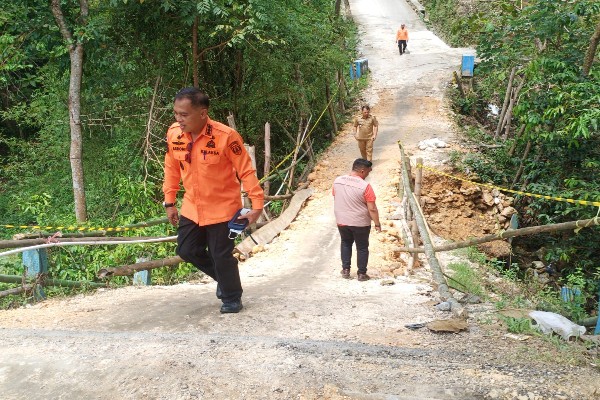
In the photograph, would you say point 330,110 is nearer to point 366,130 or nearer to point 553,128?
point 366,130

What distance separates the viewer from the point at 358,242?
589 cm

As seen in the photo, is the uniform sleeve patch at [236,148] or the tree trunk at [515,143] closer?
the uniform sleeve patch at [236,148]

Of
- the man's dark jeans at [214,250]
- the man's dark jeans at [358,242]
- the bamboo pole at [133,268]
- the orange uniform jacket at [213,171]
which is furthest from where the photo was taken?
the man's dark jeans at [358,242]

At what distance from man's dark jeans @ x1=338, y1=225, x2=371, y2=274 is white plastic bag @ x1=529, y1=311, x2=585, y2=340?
250cm

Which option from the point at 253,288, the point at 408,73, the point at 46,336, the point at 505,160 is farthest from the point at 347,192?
the point at 408,73

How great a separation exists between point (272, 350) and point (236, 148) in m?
1.42

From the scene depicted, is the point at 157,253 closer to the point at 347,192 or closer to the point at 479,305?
the point at 347,192

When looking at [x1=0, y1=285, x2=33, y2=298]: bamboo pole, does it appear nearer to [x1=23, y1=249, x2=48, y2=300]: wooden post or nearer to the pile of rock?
[x1=23, y1=249, x2=48, y2=300]: wooden post

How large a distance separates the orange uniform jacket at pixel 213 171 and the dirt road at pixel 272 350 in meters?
0.80

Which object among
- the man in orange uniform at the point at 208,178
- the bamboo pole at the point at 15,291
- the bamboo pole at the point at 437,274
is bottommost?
the bamboo pole at the point at 15,291

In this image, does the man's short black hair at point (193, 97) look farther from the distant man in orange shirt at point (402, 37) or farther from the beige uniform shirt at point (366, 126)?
the distant man in orange shirt at point (402, 37)

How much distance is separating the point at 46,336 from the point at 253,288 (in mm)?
2463

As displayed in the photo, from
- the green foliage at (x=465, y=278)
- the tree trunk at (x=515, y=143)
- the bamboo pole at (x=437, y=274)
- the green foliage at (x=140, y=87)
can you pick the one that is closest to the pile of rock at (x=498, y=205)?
the tree trunk at (x=515, y=143)

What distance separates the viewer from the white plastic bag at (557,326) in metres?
3.32
